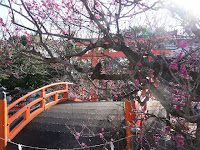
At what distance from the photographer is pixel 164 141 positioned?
12.6 ft

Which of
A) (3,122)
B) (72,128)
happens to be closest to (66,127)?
(72,128)

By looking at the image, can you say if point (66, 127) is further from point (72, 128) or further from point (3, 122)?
point (3, 122)

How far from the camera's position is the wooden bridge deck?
172 inches

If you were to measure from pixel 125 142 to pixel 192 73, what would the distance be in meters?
2.10

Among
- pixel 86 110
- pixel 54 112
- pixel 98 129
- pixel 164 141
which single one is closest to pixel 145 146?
pixel 164 141

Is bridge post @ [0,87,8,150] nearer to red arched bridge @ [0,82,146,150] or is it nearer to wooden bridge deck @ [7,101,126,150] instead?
red arched bridge @ [0,82,146,150]

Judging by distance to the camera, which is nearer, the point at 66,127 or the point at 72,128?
the point at 72,128

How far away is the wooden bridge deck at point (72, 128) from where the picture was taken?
4.36 meters

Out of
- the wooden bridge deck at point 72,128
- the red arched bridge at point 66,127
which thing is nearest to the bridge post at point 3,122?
the red arched bridge at point 66,127

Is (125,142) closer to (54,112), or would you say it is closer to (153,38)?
(153,38)

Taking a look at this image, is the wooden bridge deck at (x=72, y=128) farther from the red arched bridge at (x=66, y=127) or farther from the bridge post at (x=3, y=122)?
the bridge post at (x=3, y=122)

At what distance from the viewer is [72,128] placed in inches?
194

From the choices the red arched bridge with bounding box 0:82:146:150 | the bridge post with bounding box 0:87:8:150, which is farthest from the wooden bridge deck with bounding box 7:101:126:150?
the bridge post with bounding box 0:87:8:150

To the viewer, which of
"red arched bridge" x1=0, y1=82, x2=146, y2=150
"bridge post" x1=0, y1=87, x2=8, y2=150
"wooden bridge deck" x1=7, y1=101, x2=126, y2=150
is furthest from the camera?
"bridge post" x1=0, y1=87, x2=8, y2=150
